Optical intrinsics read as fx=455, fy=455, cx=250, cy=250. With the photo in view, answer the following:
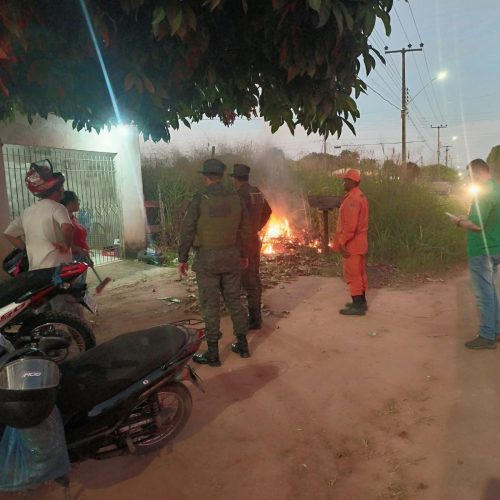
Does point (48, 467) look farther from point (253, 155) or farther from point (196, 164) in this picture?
point (253, 155)

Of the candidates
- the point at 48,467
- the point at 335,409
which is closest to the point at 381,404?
the point at 335,409

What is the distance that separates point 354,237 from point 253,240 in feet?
4.29

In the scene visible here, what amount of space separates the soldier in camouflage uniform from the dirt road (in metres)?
0.54

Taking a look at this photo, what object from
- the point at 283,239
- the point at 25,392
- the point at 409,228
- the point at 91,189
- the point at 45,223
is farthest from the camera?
the point at 283,239

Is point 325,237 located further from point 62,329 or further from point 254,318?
point 62,329

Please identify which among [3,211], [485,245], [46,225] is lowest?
[485,245]

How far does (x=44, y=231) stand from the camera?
3.88 metres

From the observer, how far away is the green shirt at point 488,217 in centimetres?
421

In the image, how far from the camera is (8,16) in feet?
7.68

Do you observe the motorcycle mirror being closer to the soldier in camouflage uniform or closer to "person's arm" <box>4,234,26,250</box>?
the soldier in camouflage uniform

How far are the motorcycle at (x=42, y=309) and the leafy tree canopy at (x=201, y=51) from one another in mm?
1395

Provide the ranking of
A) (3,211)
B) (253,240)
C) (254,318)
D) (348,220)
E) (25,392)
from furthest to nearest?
(3,211) → (348,220) → (254,318) → (253,240) → (25,392)

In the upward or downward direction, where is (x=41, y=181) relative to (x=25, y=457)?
upward

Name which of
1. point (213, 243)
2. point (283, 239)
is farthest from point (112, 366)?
point (283, 239)
